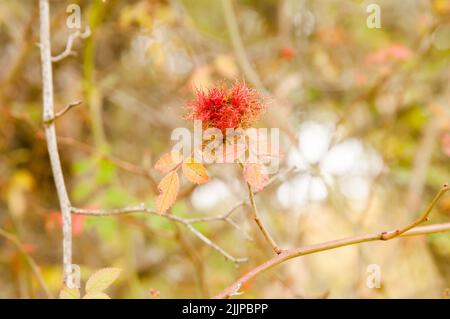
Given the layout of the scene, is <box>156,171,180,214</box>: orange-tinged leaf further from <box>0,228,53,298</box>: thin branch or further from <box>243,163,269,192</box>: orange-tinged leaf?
<box>0,228,53,298</box>: thin branch

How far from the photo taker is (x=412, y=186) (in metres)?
2.05

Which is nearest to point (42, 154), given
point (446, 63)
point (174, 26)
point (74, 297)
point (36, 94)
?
point (36, 94)

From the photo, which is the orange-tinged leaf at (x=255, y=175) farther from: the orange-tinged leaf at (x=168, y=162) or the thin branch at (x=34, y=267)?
the thin branch at (x=34, y=267)

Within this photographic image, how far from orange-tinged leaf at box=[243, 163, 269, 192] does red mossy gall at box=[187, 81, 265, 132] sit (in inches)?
2.5

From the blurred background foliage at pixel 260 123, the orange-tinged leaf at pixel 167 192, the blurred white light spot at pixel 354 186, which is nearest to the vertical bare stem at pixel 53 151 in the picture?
the orange-tinged leaf at pixel 167 192

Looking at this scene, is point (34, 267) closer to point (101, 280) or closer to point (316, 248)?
point (101, 280)

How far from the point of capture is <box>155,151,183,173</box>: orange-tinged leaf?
86 cm

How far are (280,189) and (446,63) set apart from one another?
3.67 ft

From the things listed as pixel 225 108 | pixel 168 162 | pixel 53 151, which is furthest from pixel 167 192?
pixel 53 151

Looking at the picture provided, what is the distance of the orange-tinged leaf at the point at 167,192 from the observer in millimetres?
851

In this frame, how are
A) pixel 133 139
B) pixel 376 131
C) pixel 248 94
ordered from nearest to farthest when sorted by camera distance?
pixel 248 94 → pixel 376 131 → pixel 133 139

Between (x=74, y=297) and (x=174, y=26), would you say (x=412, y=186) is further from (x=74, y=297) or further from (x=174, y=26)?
(x=74, y=297)

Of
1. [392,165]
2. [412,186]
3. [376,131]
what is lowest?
[412,186]

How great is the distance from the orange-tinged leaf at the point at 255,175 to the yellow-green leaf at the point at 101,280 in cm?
26
